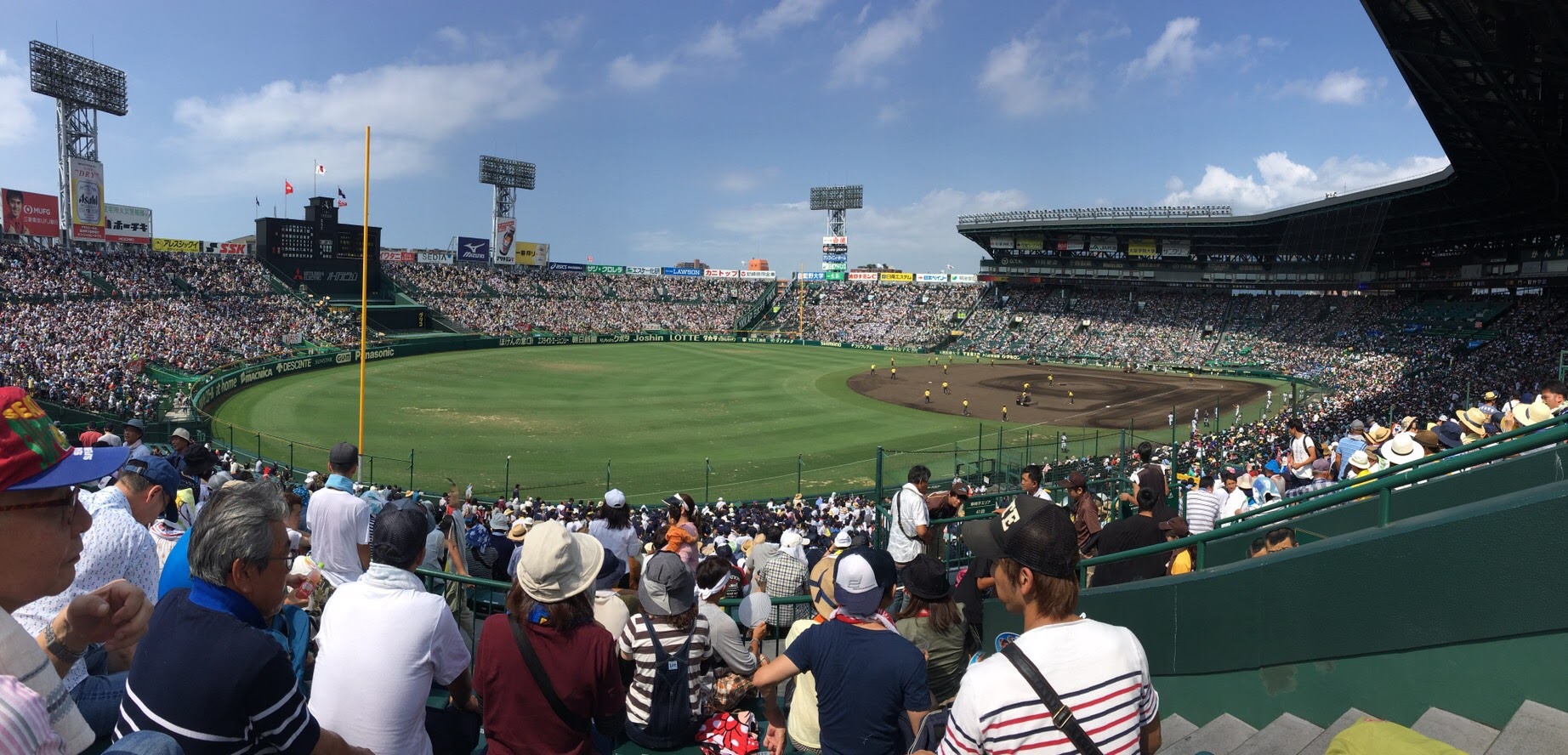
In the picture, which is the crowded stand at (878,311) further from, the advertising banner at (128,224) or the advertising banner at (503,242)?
the advertising banner at (128,224)

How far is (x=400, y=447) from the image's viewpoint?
99.2ft

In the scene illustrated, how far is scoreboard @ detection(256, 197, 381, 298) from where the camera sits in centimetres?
6084

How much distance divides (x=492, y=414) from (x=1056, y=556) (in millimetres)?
37488

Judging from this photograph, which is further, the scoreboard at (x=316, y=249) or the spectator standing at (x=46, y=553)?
the scoreboard at (x=316, y=249)

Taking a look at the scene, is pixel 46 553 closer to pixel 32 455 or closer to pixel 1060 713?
pixel 32 455

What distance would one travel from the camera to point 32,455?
7.39 ft

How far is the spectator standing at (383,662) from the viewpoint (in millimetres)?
3531

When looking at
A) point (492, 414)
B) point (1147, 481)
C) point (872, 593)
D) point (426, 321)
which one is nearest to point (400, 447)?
point (492, 414)

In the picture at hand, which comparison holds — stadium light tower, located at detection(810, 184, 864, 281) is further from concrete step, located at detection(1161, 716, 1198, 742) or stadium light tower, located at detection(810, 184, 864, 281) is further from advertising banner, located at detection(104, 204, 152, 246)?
concrete step, located at detection(1161, 716, 1198, 742)

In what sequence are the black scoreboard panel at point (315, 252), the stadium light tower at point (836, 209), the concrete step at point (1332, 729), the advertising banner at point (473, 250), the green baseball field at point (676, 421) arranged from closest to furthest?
1. the concrete step at point (1332, 729)
2. the green baseball field at point (676, 421)
3. the black scoreboard panel at point (315, 252)
4. the advertising banner at point (473, 250)
5. the stadium light tower at point (836, 209)

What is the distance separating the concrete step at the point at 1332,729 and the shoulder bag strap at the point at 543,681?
3.84 m

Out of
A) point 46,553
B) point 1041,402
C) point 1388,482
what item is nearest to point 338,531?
point 46,553

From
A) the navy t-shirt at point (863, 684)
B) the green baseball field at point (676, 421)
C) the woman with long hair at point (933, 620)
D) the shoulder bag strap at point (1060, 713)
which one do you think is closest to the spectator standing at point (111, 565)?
the navy t-shirt at point (863, 684)

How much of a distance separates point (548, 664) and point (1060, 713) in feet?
7.25
